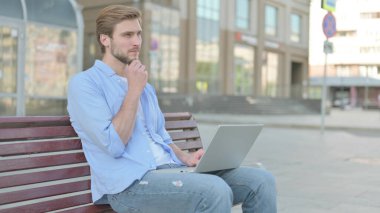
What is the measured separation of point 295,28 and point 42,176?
54.1 m

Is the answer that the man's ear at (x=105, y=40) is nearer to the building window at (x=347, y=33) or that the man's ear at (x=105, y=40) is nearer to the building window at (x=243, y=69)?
the building window at (x=243, y=69)

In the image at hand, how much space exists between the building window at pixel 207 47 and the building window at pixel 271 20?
897 cm

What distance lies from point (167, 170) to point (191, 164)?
1.32ft

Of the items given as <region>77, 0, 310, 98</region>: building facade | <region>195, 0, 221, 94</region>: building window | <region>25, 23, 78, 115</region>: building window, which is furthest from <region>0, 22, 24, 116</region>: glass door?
<region>195, 0, 221, 94</region>: building window

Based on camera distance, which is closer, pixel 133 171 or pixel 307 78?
pixel 133 171

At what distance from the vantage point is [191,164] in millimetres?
3166

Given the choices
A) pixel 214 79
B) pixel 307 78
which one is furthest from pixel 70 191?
pixel 307 78

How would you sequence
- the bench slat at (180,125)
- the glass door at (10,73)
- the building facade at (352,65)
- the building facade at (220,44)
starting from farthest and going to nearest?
the building facade at (352,65)
the building facade at (220,44)
the glass door at (10,73)
the bench slat at (180,125)

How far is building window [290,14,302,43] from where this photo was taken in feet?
177

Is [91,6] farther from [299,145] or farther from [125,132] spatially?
[125,132]

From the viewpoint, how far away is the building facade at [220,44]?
1425 inches

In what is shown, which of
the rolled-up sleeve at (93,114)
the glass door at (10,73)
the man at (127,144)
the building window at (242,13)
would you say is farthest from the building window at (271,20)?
the rolled-up sleeve at (93,114)

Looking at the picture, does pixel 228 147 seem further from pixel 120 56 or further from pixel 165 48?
pixel 165 48

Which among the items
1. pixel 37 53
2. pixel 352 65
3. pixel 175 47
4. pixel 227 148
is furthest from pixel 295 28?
pixel 227 148
